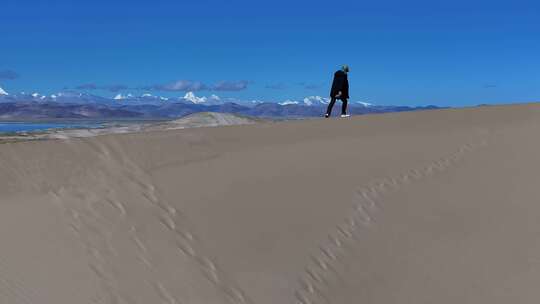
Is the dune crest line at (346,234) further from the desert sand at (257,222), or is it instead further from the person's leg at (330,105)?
the person's leg at (330,105)

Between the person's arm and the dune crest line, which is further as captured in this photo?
the person's arm

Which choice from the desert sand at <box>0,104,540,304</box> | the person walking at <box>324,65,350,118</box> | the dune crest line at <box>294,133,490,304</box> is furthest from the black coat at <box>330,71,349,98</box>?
the dune crest line at <box>294,133,490,304</box>

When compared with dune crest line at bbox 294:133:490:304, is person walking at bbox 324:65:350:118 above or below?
above

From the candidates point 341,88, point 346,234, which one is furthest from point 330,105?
point 346,234

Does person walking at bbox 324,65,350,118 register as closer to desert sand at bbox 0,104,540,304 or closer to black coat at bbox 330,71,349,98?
black coat at bbox 330,71,349,98

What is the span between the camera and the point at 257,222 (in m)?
7.32

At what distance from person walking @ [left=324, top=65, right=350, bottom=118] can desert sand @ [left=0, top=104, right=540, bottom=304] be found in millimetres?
4250

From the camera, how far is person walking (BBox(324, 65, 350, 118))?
13.9 m

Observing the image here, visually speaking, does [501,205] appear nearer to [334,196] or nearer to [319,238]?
[334,196]

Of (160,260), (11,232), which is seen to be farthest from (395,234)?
(11,232)

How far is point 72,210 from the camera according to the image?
6.68m

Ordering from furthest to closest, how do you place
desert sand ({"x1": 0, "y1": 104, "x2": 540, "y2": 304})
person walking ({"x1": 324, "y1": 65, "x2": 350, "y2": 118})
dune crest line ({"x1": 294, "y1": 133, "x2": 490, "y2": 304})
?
person walking ({"x1": 324, "y1": 65, "x2": 350, "y2": 118}), dune crest line ({"x1": 294, "y1": 133, "x2": 490, "y2": 304}), desert sand ({"x1": 0, "y1": 104, "x2": 540, "y2": 304})

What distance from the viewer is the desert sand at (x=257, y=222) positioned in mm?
6164

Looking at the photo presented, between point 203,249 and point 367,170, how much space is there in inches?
132
